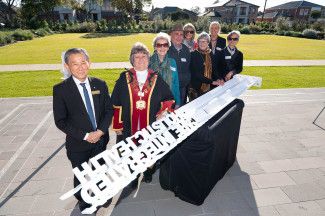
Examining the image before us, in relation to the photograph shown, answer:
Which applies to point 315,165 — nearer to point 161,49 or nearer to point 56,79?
point 161,49

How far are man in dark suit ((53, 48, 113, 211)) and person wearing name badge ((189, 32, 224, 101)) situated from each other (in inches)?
96.3

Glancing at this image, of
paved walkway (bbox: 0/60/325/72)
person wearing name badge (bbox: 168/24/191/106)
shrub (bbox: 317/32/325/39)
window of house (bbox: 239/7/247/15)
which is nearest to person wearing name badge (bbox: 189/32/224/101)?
person wearing name badge (bbox: 168/24/191/106)

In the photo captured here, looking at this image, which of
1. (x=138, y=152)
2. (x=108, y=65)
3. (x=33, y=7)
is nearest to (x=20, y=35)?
(x=108, y=65)

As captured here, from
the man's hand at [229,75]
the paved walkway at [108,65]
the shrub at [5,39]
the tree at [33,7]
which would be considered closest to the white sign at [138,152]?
the man's hand at [229,75]

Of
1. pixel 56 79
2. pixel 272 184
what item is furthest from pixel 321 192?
pixel 56 79

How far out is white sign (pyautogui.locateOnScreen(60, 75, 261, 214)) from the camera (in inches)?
80.6

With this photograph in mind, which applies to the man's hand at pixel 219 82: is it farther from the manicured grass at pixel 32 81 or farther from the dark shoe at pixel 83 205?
the manicured grass at pixel 32 81

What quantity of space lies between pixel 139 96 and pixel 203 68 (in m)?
2.22

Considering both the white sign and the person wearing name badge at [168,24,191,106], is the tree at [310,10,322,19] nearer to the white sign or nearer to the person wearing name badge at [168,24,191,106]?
the person wearing name badge at [168,24,191,106]

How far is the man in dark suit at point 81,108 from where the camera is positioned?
284 centimetres

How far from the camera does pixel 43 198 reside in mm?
3781

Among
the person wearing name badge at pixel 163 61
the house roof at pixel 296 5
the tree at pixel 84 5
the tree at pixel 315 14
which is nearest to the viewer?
the person wearing name badge at pixel 163 61

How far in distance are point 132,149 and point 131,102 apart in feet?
2.99

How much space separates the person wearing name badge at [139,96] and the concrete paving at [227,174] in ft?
4.15
